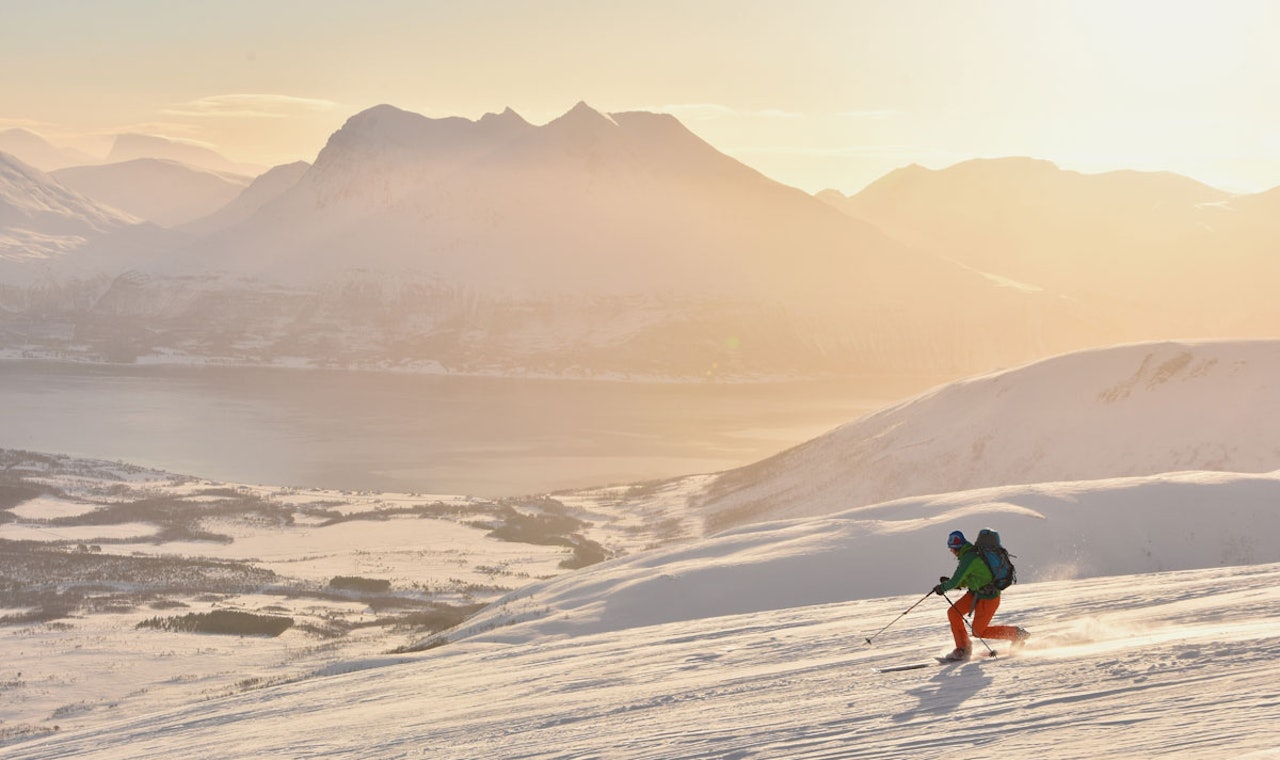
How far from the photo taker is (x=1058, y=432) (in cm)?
6022

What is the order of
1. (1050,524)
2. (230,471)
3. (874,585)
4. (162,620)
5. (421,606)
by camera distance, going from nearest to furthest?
(874,585), (1050,524), (162,620), (421,606), (230,471)

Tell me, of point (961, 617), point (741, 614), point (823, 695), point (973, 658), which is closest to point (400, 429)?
point (741, 614)

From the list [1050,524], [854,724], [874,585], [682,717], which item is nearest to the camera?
[854,724]

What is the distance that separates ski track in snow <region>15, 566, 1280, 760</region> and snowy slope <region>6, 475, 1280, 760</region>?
4 cm

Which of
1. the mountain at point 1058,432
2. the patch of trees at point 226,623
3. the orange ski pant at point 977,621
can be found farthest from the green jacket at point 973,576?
the mountain at point 1058,432

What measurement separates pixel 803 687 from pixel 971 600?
2.21 m

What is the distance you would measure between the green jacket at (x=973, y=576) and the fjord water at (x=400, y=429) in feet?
255

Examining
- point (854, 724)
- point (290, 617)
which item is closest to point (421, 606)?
point (290, 617)

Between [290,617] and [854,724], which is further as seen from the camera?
[290,617]

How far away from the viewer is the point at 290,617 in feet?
124

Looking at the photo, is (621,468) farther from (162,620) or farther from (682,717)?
(682,717)

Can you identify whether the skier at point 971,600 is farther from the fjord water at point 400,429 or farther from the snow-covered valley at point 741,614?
the fjord water at point 400,429

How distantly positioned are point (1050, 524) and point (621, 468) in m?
78.3

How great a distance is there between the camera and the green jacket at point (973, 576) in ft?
42.0
